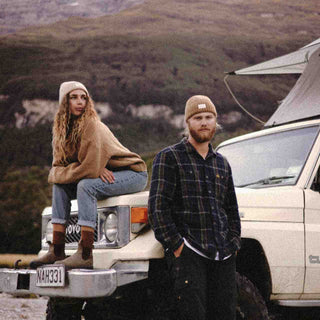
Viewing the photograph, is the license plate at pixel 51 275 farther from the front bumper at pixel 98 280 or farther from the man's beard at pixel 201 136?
the man's beard at pixel 201 136

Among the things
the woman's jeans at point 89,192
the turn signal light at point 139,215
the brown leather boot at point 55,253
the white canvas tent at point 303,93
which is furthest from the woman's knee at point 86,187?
the white canvas tent at point 303,93

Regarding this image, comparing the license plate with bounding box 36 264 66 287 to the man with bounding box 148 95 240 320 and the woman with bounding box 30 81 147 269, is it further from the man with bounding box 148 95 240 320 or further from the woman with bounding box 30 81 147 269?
the man with bounding box 148 95 240 320

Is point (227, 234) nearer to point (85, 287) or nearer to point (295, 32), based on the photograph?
point (85, 287)

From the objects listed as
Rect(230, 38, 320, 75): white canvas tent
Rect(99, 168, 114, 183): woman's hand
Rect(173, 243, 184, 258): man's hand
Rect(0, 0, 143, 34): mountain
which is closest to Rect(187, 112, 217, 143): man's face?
Rect(173, 243, 184, 258): man's hand

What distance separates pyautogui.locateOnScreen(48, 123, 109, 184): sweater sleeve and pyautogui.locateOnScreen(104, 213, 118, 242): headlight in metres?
0.30

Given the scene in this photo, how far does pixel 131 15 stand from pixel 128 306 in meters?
47.4

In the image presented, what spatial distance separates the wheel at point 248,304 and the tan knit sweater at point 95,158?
1107 mm

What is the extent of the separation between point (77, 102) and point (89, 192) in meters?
0.75

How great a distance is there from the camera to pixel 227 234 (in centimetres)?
350

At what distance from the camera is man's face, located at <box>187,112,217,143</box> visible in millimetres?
3488

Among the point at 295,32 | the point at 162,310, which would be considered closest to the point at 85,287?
the point at 162,310

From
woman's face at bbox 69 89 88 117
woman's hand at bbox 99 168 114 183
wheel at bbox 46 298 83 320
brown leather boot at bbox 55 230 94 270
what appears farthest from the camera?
wheel at bbox 46 298 83 320

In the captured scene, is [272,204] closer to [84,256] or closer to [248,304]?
[248,304]

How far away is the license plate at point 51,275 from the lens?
3.64 m
